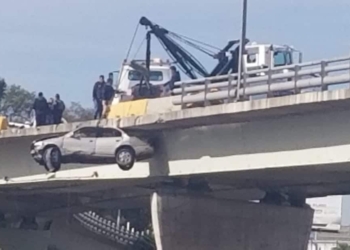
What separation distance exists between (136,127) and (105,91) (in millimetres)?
5599

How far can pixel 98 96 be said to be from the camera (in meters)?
39.4

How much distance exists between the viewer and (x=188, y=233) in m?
35.5

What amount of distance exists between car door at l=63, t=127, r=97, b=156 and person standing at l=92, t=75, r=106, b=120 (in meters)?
4.31

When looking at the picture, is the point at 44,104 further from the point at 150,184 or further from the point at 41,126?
the point at 150,184

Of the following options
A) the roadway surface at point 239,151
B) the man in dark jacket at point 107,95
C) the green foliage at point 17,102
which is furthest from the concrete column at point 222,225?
the green foliage at point 17,102

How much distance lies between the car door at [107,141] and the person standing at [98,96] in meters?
4.78

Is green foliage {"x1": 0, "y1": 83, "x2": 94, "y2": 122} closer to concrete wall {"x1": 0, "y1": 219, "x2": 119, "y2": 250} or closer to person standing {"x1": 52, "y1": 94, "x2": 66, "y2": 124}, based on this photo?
concrete wall {"x1": 0, "y1": 219, "x2": 119, "y2": 250}

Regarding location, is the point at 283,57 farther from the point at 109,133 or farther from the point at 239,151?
the point at 239,151

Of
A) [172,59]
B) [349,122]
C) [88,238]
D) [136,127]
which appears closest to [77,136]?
[136,127]

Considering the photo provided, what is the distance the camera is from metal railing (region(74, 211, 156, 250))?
2667 inches

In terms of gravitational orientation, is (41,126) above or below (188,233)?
above

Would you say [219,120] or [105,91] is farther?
[105,91]

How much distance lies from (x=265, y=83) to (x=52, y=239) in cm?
3474

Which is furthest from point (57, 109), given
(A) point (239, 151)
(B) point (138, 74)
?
(A) point (239, 151)
